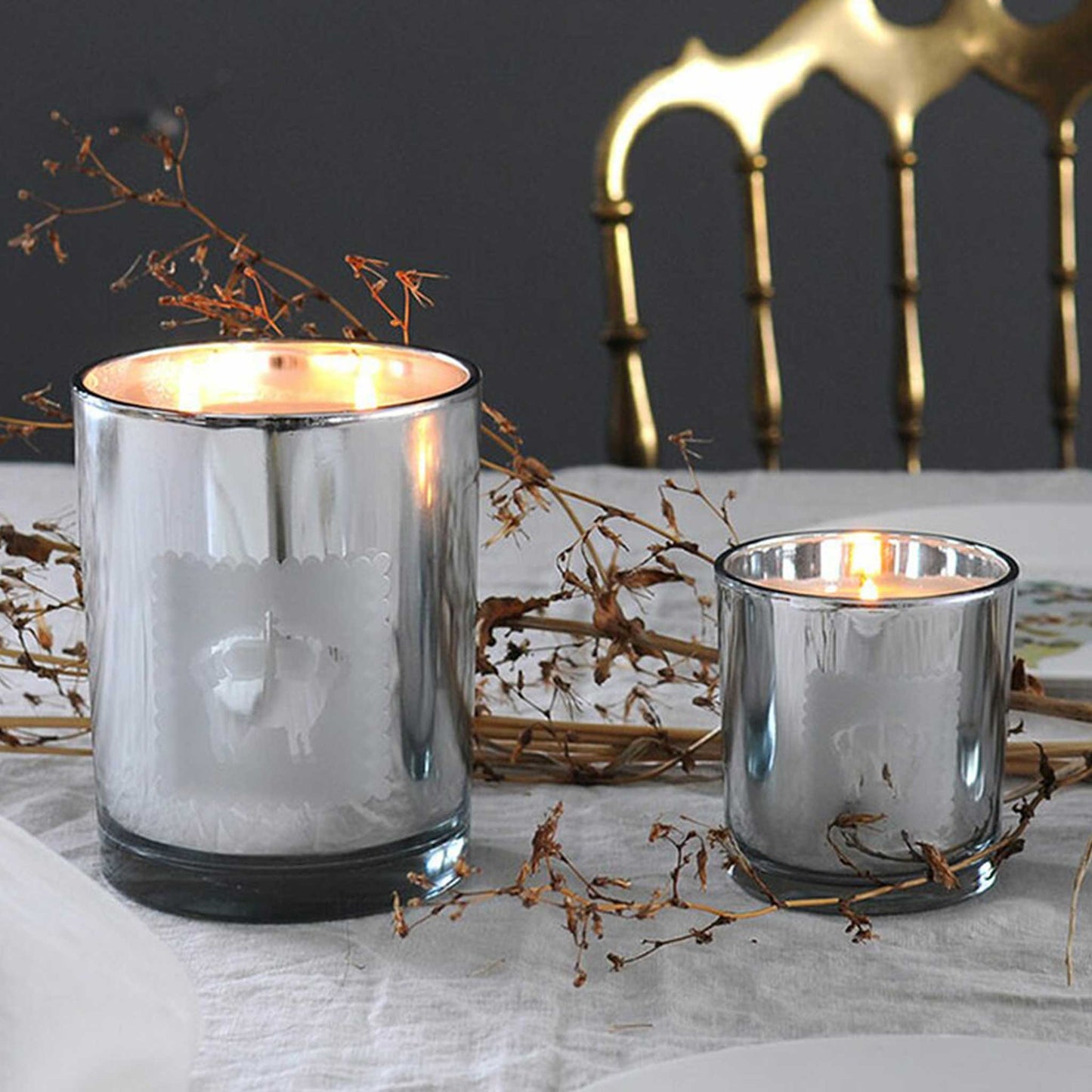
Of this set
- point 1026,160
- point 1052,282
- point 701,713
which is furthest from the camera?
point 1026,160

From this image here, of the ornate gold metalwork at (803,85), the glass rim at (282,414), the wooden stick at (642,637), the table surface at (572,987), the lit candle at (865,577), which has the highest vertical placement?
the ornate gold metalwork at (803,85)

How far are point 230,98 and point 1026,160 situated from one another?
3.78ft

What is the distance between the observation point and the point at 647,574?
536 millimetres

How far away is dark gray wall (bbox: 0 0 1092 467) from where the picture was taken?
2.71m

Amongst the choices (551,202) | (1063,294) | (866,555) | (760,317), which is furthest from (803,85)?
(551,202)

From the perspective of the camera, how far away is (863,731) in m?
0.48

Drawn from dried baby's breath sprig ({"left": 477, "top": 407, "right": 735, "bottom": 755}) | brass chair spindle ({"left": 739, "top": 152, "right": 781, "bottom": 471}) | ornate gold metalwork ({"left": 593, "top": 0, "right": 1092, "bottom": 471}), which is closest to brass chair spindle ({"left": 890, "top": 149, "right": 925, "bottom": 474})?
ornate gold metalwork ({"left": 593, "top": 0, "right": 1092, "bottom": 471})

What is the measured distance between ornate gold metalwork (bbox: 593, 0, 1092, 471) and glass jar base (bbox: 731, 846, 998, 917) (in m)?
0.87

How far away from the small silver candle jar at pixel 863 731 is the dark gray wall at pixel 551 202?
7.43 ft

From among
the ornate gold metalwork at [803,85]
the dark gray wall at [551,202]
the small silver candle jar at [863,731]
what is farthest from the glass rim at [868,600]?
the dark gray wall at [551,202]

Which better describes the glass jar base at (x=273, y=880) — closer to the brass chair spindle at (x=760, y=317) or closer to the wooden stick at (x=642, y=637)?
the wooden stick at (x=642, y=637)

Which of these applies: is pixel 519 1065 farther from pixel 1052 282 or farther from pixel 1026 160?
pixel 1026 160

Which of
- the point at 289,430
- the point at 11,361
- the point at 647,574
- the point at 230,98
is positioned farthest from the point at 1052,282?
the point at 11,361

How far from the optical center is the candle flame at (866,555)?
54 cm
